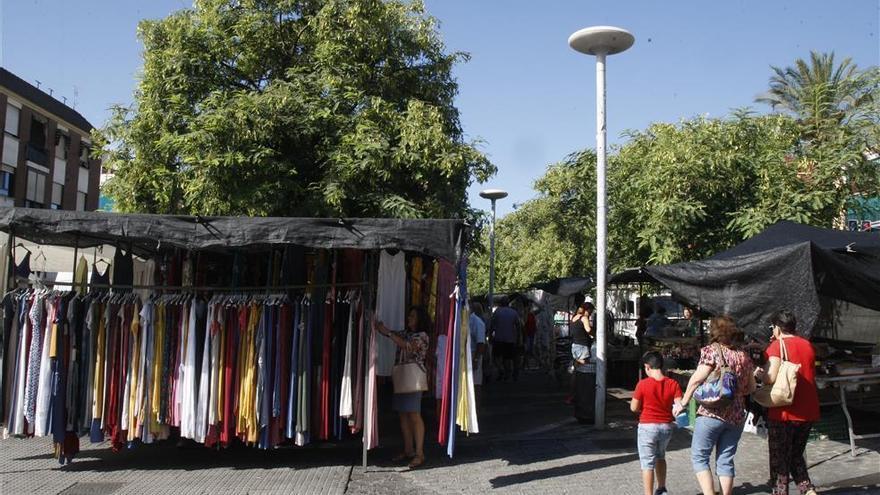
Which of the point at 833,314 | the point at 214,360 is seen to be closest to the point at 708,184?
the point at 833,314

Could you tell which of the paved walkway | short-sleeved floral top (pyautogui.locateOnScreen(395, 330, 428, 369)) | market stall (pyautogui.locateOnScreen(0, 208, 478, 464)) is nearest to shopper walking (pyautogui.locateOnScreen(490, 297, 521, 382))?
the paved walkway

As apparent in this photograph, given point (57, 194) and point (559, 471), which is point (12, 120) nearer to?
point (57, 194)

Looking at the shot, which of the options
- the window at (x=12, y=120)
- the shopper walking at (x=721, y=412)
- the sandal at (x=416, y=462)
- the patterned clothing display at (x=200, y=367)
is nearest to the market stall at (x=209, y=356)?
the patterned clothing display at (x=200, y=367)

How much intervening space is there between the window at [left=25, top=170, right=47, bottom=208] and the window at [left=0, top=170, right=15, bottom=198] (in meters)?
1.01

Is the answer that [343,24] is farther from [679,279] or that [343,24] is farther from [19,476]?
[19,476]

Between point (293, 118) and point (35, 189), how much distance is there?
90.1 ft

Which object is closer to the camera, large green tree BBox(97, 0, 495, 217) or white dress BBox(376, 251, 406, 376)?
white dress BBox(376, 251, 406, 376)

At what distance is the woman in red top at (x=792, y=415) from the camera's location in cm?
541

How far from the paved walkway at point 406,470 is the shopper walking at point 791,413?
56 cm

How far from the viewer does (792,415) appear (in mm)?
5410

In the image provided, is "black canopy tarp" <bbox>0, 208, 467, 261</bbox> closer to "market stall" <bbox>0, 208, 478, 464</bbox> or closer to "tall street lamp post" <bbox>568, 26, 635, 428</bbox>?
"market stall" <bbox>0, 208, 478, 464</bbox>

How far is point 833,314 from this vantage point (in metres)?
10.1

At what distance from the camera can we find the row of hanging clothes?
654 cm

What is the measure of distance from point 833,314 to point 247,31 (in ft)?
33.5
